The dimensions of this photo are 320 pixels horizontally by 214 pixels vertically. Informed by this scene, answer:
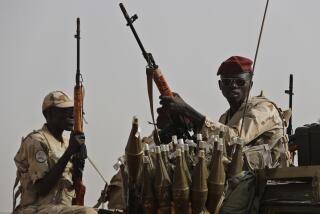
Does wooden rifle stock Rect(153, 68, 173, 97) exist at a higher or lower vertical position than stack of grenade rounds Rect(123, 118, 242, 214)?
higher

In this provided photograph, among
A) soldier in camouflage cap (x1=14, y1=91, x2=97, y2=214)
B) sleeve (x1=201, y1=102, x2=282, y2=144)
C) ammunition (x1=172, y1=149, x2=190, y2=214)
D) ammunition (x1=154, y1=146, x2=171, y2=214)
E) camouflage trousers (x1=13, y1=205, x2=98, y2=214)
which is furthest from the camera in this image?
soldier in camouflage cap (x1=14, y1=91, x2=97, y2=214)

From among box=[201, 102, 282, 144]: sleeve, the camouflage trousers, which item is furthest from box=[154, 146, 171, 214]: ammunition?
the camouflage trousers

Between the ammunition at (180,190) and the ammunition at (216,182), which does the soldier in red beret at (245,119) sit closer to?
the ammunition at (216,182)

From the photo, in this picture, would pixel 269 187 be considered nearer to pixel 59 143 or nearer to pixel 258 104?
pixel 258 104

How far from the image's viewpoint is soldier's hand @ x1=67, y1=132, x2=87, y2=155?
8.54 m

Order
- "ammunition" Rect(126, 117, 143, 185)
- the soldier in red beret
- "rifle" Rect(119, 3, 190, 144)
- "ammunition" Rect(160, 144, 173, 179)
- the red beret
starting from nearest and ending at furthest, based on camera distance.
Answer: "ammunition" Rect(160, 144, 173, 179) → "ammunition" Rect(126, 117, 143, 185) → the soldier in red beret → "rifle" Rect(119, 3, 190, 144) → the red beret

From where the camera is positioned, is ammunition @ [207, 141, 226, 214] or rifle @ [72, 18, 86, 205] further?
rifle @ [72, 18, 86, 205]

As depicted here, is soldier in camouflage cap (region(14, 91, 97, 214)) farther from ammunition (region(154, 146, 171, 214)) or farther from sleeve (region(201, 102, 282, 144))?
ammunition (region(154, 146, 171, 214))

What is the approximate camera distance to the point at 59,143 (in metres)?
8.96

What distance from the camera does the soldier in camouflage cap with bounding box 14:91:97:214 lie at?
836 centimetres

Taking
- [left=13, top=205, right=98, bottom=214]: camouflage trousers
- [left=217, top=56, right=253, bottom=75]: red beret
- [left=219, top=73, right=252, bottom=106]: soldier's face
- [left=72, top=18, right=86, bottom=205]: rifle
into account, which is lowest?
[left=13, top=205, right=98, bottom=214]: camouflage trousers

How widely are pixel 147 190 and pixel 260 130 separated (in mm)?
1763

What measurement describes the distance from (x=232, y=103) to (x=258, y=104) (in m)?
0.38

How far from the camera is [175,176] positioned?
16.2 ft
